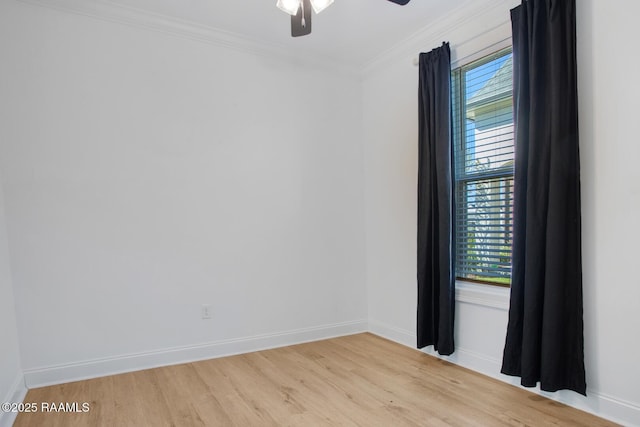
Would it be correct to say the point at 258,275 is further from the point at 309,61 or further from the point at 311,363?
the point at 309,61

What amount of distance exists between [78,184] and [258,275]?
159 cm

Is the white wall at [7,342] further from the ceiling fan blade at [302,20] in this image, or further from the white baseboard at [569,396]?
the white baseboard at [569,396]

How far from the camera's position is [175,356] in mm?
3068

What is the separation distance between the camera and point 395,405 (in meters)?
2.33

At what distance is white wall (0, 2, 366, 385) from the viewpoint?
8.75 feet

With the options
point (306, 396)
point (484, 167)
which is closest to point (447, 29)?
point (484, 167)

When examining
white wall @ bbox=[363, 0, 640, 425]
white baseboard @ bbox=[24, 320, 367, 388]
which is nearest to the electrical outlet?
white baseboard @ bbox=[24, 320, 367, 388]

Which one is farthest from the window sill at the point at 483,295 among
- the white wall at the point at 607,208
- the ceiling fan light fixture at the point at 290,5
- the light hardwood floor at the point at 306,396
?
the ceiling fan light fixture at the point at 290,5

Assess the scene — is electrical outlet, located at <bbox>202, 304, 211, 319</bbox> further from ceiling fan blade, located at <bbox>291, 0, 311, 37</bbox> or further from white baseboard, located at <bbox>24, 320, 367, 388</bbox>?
ceiling fan blade, located at <bbox>291, 0, 311, 37</bbox>

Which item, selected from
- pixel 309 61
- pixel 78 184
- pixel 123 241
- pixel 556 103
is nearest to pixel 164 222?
pixel 123 241

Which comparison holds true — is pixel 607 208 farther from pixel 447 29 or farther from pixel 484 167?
pixel 447 29

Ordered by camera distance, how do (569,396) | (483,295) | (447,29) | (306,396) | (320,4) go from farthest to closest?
1. (447,29)
2. (483,295)
3. (306,396)
4. (569,396)
5. (320,4)

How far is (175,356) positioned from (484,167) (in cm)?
286

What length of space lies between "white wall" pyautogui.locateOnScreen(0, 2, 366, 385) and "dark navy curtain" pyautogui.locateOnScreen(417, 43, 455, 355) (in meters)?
0.98
